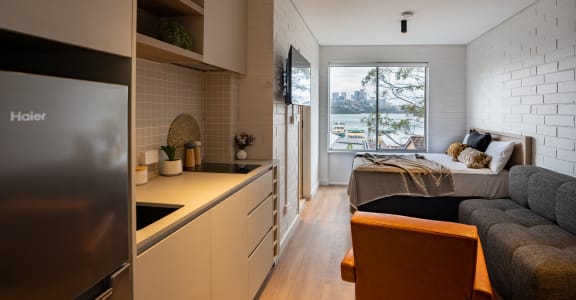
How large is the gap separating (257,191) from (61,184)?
1.83 meters

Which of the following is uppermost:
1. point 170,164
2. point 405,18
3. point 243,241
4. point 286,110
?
point 405,18

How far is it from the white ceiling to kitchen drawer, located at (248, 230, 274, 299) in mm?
2571

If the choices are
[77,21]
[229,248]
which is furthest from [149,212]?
[77,21]

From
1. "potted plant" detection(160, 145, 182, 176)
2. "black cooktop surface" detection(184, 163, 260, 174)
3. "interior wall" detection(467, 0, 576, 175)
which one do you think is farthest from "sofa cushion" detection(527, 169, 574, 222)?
"potted plant" detection(160, 145, 182, 176)

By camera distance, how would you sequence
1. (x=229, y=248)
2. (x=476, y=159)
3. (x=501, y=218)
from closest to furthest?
(x=229, y=248)
(x=501, y=218)
(x=476, y=159)

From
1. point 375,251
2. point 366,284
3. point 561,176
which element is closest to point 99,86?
point 375,251

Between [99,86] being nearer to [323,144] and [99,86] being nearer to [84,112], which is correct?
[84,112]

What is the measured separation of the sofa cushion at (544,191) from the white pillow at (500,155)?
1.01 meters

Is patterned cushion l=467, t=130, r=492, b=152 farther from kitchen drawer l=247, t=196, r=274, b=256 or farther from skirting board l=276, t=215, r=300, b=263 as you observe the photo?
kitchen drawer l=247, t=196, r=274, b=256

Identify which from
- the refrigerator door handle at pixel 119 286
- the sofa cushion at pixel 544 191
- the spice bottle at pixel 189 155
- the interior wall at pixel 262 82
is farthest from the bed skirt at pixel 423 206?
the refrigerator door handle at pixel 119 286

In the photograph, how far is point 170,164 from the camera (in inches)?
97.6

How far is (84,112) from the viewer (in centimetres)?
90

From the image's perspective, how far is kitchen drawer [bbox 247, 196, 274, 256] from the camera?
2514 mm

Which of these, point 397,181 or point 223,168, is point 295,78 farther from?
point 397,181
